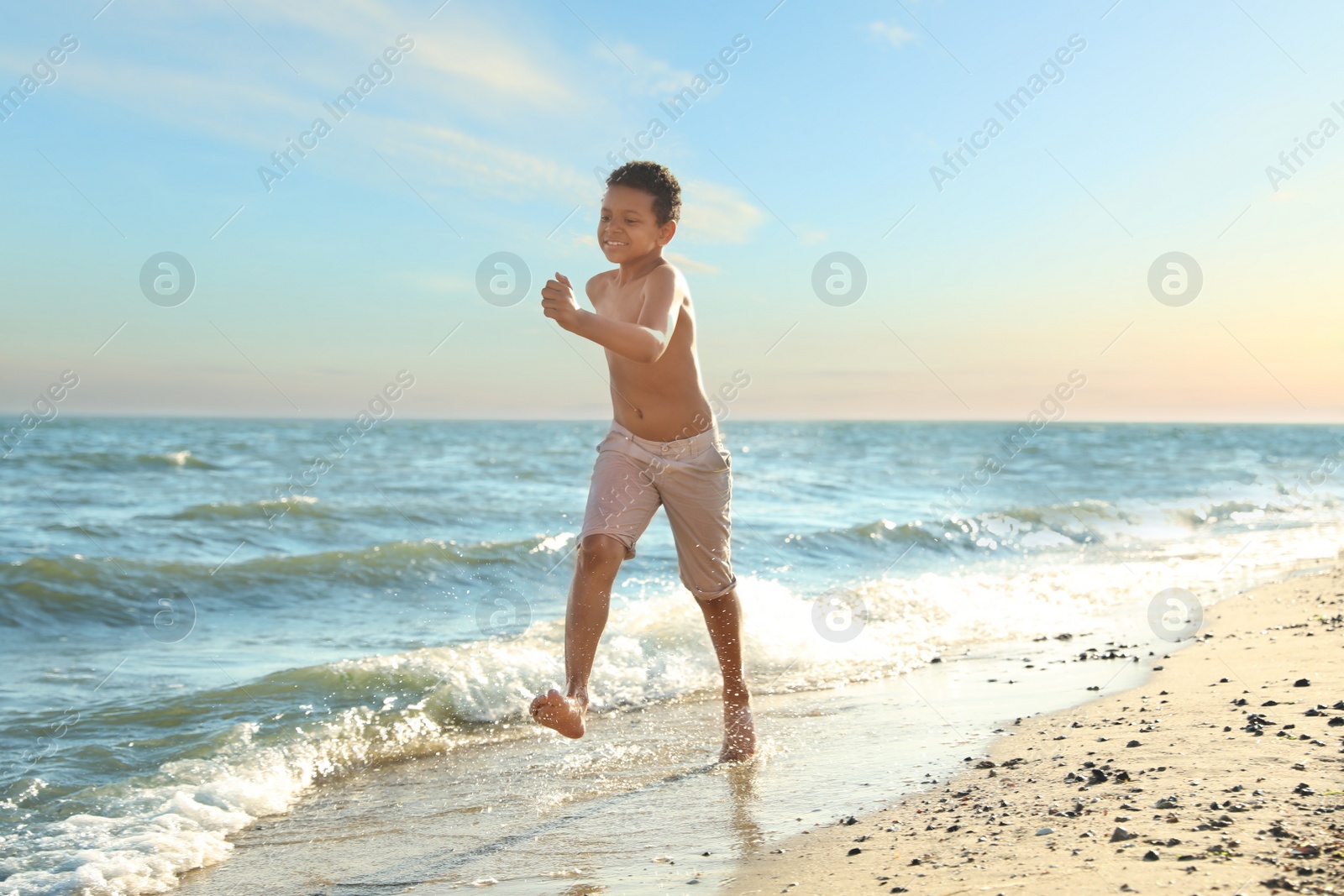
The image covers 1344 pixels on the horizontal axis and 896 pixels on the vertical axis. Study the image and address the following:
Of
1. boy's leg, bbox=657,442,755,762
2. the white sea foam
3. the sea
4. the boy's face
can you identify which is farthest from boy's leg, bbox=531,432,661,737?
the white sea foam

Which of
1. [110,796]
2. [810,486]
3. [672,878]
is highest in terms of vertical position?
[810,486]

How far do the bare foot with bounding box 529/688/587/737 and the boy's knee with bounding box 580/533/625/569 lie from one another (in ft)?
1.60

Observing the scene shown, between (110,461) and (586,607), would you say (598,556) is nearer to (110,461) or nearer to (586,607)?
(586,607)

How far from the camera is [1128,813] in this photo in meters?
2.65

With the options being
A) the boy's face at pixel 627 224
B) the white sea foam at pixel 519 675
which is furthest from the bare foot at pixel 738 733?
the boy's face at pixel 627 224

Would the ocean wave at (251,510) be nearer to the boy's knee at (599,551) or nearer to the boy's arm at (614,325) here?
the boy's knee at (599,551)

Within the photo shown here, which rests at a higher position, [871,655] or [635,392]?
[635,392]

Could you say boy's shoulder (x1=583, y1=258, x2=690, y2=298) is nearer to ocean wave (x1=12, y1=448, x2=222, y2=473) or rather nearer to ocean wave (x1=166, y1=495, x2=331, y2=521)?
ocean wave (x1=166, y1=495, x2=331, y2=521)

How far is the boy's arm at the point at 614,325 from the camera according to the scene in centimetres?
300

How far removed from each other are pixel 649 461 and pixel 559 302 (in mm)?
995

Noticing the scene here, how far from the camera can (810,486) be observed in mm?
20156

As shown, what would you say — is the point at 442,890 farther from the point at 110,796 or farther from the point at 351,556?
the point at 351,556

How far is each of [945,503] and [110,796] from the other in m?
15.1

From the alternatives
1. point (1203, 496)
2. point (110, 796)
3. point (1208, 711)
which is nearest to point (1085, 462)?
point (1203, 496)
